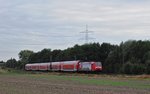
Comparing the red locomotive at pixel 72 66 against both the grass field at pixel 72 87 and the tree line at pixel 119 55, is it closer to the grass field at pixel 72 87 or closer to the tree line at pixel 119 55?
the tree line at pixel 119 55

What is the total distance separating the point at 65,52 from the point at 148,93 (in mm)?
129060

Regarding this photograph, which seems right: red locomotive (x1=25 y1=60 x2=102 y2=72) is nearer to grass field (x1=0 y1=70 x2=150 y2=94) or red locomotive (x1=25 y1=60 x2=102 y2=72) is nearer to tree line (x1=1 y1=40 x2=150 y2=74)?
tree line (x1=1 y1=40 x2=150 y2=74)

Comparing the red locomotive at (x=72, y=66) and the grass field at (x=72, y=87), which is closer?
the grass field at (x=72, y=87)

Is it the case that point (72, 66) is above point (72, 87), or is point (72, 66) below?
above

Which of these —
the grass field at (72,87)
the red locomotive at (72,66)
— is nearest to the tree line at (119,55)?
the red locomotive at (72,66)

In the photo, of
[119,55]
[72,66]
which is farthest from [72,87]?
[119,55]

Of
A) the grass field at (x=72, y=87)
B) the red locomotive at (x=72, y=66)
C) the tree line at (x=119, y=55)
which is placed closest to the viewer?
the grass field at (x=72, y=87)

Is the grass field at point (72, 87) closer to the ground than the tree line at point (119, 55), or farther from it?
closer to the ground

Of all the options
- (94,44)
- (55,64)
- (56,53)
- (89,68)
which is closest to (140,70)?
(89,68)

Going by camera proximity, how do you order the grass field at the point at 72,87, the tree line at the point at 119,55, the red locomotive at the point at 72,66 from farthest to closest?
1. the tree line at the point at 119,55
2. the red locomotive at the point at 72,66
3. the grass field at the point at 72,87

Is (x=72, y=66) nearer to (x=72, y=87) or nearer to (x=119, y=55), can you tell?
(x=119, y=55)

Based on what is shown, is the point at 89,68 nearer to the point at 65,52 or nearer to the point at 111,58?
the point at 111,58

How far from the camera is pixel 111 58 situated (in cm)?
10938

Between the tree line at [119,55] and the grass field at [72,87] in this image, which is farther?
the tree line at [119,55]
